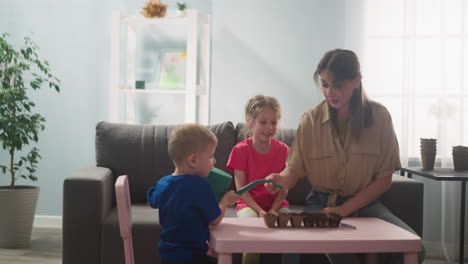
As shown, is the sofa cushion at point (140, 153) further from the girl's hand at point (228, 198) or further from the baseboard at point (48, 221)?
the baseboard at point (48, 221)

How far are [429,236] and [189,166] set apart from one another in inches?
97.3

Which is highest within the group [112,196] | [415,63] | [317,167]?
[415,63]

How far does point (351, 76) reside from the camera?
2129 mm

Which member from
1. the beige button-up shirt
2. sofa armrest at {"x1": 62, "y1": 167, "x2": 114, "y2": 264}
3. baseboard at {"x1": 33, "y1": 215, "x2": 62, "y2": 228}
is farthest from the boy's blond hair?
baseboard at {"x1": 33, "y1": 215, "x2": 62, "y2": 228}

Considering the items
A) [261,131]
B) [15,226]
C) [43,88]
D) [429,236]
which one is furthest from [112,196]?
[429,236]

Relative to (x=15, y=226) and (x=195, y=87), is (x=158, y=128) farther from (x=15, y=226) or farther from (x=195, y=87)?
(x=15, y=226)

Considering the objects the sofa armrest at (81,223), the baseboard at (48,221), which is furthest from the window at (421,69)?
the baseboard at (48,221)

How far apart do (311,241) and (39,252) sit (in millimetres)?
2496

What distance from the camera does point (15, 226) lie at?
146 inches

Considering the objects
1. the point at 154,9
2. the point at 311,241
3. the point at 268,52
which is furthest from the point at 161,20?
the point at 311,241

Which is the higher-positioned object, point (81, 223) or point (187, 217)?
point (187, 217)

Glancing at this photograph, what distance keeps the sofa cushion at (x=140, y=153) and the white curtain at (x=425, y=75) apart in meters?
1.21

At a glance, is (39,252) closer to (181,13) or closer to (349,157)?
(181,13)

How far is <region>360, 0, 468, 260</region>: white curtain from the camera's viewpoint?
364 centimetres
